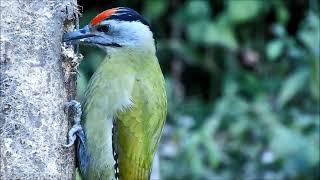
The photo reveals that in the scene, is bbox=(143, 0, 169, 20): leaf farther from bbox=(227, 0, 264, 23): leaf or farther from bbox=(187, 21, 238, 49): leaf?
bbox=(227, 0, 264, 23): leaf

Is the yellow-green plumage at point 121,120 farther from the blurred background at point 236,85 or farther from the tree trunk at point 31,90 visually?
the blurred background at point 236,85

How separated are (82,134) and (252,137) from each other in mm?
3110

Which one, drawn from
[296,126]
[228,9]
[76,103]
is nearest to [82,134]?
[76,103]

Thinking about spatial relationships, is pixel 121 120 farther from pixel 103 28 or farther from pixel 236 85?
pixel 236 85

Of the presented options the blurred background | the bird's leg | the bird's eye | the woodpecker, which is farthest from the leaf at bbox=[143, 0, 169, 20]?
the bird's leg

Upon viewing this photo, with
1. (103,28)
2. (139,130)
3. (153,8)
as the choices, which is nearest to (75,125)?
(139,130)

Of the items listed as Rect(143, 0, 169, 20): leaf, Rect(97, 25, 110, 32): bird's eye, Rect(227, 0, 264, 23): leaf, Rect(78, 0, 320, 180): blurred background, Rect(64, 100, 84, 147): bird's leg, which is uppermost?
Rect(97, 25, 110, 32): bird's eye

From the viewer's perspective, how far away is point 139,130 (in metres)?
4.09

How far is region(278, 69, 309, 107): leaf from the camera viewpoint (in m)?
6.91

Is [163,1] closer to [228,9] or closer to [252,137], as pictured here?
[228,9]

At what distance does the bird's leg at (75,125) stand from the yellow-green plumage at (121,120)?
93 mm

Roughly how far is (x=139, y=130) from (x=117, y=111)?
0.15 meters

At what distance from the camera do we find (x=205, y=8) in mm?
7387

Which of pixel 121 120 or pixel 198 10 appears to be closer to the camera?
pixel 121 120
